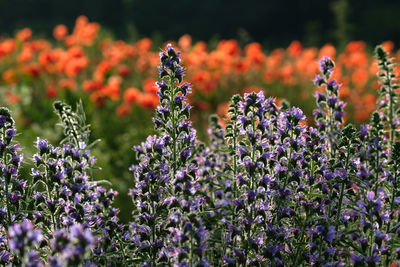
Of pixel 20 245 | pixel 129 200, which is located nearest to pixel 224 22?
pixel 129 200

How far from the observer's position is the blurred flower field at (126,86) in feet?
20.3

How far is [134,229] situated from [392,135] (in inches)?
56.8

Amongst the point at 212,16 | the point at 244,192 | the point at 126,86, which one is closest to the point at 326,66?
the point at 244,192

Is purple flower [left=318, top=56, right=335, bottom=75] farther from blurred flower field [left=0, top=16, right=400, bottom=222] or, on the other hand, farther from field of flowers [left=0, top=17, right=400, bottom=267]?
blurred flower field [left=0, top=16, right=400, bottom=222]

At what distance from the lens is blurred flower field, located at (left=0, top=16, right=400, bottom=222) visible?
20.3ft

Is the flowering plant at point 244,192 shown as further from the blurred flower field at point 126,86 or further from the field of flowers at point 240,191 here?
the blurred flower field at point 126,86

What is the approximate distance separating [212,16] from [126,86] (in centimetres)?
1437

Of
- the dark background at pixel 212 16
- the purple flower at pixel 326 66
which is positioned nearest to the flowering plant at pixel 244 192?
the purple flower at pixel 326 66

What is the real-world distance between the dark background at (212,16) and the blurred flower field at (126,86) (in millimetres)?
11380

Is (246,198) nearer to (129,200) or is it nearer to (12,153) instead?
(12,153)

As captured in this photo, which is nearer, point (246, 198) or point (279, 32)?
point (246, 198)

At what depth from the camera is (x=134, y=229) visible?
7.43 feet

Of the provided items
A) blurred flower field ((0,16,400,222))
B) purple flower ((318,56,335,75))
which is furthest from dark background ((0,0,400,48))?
purple flower ((318,56,335,75))

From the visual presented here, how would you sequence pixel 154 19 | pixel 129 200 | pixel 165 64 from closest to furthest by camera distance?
pixel 165 64 → pixel 129 200 → pixel 154 19
